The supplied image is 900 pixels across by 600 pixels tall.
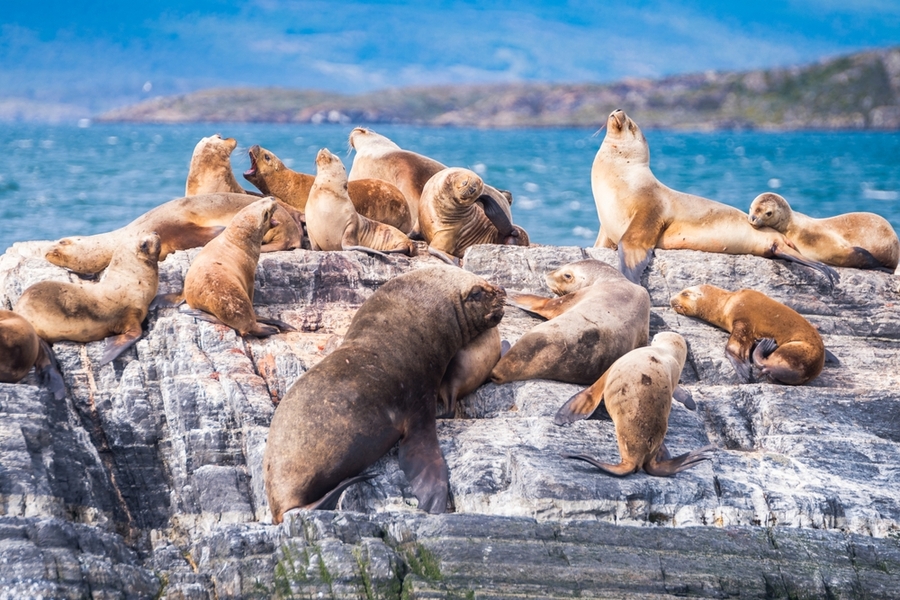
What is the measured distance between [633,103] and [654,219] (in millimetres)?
106513

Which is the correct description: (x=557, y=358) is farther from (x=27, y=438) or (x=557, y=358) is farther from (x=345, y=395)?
(x=27, y=438)

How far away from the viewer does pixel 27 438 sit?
5.13 metres

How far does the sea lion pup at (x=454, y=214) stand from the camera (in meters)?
8.30

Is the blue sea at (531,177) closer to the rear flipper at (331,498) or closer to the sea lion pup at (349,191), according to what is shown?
the sea lion pup at (349,191)

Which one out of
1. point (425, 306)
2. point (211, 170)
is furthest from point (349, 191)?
point (425, 306)

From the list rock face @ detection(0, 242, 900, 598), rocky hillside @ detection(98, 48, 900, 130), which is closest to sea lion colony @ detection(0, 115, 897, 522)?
rock face @ detection(0, 242, 900, 598)

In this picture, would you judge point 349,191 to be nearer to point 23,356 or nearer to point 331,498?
point 23,356

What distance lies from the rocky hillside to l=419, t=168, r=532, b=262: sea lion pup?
100 metres

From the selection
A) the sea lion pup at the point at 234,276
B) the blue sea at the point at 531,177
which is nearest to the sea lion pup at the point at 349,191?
the blue sea at the point at 531,177

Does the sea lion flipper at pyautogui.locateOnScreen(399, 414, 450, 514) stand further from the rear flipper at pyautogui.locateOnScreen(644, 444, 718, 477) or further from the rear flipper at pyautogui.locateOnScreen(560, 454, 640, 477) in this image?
the rear flipper at pyautogui.locateOnScreen(644, 444, 718, 477)

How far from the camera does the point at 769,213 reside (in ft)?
27.8

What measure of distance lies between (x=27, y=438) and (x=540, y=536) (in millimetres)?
2572

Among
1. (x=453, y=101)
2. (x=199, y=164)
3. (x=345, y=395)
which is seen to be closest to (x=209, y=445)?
(x=345, y=395)

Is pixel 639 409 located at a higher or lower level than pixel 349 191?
lower
